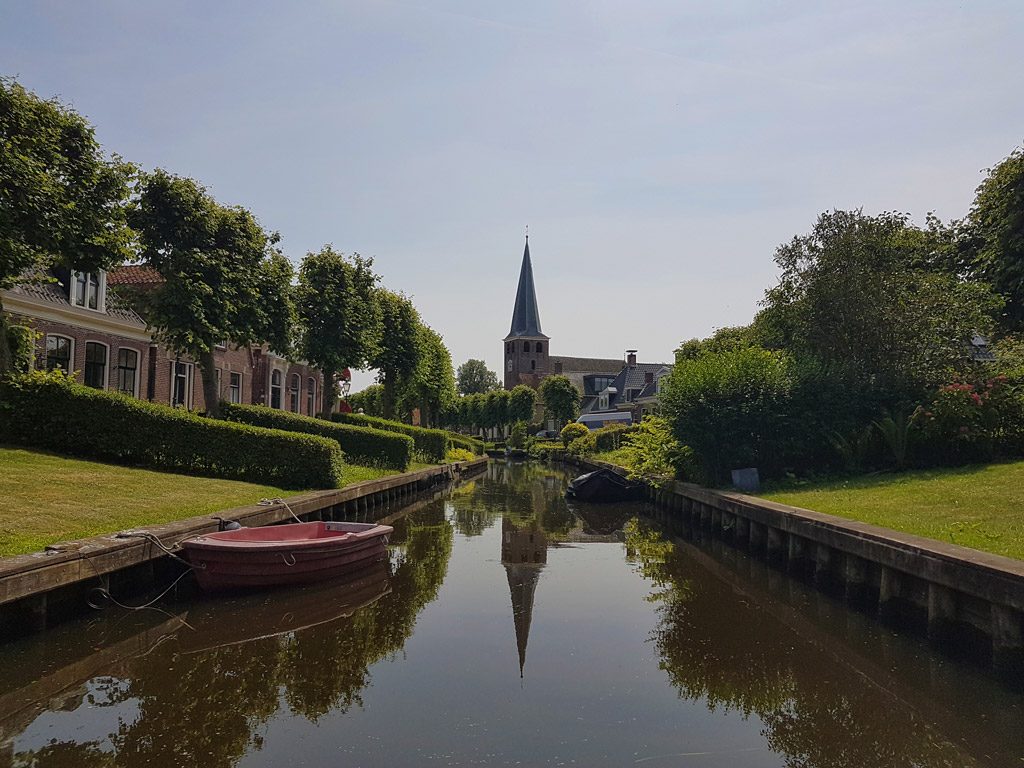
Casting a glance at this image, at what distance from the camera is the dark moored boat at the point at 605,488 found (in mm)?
26547

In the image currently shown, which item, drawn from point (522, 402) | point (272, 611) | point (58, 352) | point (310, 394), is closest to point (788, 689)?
point (272, 611)

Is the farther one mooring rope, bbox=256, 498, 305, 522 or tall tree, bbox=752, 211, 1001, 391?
tall tree, bbox=752, 211, 1001, 391

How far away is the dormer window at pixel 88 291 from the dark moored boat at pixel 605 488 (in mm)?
17488

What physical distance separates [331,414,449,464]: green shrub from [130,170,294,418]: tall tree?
411 inches

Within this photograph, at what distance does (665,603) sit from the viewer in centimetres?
1088

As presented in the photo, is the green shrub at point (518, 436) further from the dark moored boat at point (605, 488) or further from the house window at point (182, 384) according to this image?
the dark moored boat at point (605, 488)

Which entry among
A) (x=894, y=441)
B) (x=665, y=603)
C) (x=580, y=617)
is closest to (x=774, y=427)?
(x=894, y=441)

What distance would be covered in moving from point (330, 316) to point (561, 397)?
1957 inches

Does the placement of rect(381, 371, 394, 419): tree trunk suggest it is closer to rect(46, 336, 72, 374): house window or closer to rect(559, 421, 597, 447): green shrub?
rect(46, 336, 72, 374): house window

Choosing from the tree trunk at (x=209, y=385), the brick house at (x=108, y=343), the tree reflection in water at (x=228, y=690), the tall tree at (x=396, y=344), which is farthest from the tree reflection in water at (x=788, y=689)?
the tall tree at (x=396, y=344)

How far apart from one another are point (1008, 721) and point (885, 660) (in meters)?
1.80

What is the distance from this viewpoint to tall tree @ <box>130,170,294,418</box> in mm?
20422

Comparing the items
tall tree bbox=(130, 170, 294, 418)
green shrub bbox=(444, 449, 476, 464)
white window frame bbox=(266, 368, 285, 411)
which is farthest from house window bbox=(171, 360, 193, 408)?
green shrub bbox=(444, 449, 476, 464)

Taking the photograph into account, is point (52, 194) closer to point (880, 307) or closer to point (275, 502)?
point (275, 502)
